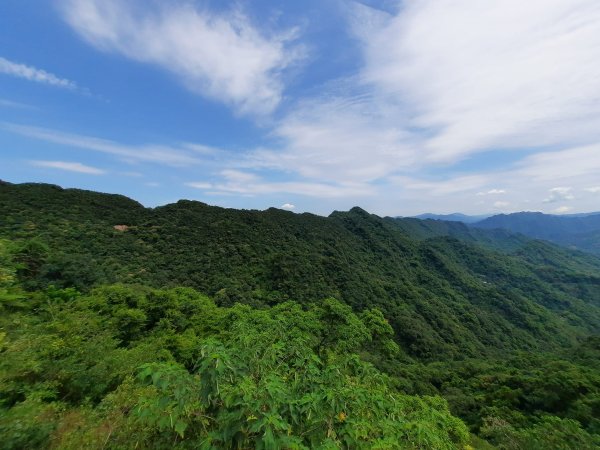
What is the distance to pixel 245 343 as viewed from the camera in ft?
22.8

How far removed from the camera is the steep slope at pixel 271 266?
35.9m

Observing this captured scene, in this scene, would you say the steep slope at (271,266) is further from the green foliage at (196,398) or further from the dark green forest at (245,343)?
the green foliage at (196,398)

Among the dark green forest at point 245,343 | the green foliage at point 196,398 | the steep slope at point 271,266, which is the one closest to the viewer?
the green foliage at point 196,398

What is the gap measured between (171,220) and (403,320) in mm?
50118

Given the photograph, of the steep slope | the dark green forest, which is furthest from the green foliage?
the steep slope

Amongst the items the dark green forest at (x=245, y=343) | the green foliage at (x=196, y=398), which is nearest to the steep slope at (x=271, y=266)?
the dark green forest at (x=245, y=343)

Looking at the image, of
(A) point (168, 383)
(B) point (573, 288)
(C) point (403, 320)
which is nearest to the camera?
(A) point (168, 383)

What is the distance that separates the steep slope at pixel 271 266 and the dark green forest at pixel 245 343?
39 centimetres

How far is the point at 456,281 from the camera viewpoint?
9456cm

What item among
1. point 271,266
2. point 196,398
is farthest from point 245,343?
point 271,266

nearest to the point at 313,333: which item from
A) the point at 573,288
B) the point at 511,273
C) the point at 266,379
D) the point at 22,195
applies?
the point at 266,379

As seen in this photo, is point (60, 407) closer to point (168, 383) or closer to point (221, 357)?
point (168, 383)

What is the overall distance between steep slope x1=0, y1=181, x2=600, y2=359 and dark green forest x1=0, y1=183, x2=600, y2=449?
390 millimetres

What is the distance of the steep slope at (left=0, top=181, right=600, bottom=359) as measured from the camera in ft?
118
